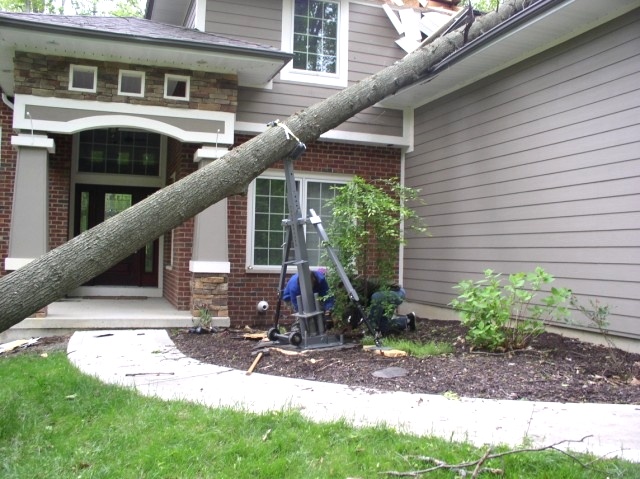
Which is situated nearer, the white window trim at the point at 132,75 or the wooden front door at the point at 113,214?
the white window trim at the point at 132,75

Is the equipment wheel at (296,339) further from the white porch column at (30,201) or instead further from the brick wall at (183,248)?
the white porch column at (30,201)

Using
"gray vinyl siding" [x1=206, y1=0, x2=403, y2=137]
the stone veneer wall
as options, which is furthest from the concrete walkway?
"gray vinyl siding" [x1=206, y1=0, x2=403, y2=137]

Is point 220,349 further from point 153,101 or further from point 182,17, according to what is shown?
point 182,17

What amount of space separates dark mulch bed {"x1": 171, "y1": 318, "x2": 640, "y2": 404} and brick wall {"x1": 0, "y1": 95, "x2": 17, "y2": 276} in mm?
4654

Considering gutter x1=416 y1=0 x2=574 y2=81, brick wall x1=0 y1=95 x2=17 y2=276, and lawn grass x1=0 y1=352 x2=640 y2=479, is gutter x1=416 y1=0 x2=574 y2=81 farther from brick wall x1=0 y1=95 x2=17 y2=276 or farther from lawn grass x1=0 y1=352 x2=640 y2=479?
brick wall x1=0 y1=95 x2=17 y2=276

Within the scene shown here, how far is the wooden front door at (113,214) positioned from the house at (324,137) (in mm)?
36

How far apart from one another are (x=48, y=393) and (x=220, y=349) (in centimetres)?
232

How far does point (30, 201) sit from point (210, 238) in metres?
2.46

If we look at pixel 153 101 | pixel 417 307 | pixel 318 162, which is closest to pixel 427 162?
pixel 318 162

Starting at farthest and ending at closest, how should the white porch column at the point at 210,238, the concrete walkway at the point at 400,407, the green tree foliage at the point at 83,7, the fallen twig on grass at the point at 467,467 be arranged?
the green tree foliage at the point at 83,7 < the white porch column at the point at 210,238 < the concrete walkway at the point at 400,407 < the fallen twig on grass at the point at 467,467

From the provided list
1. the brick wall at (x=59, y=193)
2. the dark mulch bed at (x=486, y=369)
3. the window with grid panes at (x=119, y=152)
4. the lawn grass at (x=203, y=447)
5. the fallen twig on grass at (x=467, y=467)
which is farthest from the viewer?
the window with grid panes at (x=119, y=152)

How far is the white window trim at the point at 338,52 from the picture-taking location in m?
9.87

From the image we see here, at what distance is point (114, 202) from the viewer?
465 inches

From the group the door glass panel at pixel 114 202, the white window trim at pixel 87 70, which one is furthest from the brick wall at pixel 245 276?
the door glass panel at pixel 114 202
